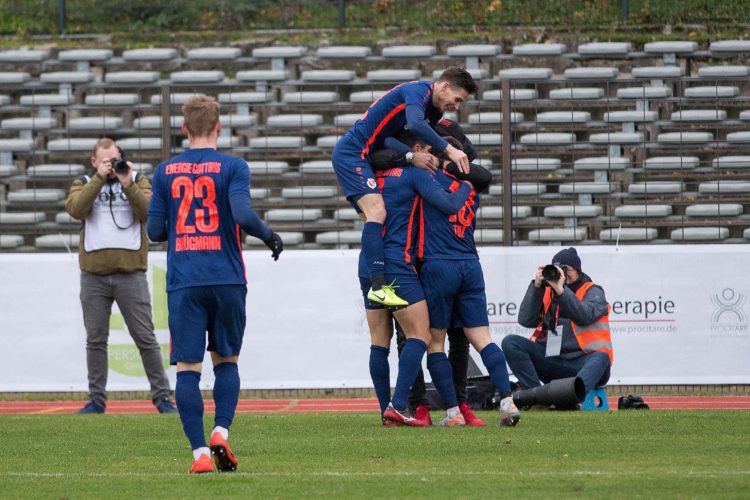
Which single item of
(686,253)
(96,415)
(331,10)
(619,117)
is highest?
(331,10)

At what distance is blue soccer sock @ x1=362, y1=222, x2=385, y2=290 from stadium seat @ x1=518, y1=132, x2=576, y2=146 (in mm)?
6164

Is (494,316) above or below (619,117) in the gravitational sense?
below

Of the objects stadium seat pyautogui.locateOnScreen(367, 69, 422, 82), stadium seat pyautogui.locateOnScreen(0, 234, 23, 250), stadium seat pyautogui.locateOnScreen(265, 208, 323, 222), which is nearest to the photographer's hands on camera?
stadium seat pyautogui.locateOnScreen(265, 208, 323, 222)

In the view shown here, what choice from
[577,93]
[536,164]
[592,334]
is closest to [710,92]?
[577,93]

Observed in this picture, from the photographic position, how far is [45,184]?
16.5m

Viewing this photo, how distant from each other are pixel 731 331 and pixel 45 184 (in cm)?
881

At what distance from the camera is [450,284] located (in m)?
8.42

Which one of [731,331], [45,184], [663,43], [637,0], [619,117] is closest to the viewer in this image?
[731,331]

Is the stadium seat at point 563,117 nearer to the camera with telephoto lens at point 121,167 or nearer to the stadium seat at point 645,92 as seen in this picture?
the stadium seat at point 645,92

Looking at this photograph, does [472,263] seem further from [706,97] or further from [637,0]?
[637,0]

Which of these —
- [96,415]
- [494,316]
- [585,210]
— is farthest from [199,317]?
[585,210]

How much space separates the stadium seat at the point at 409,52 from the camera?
18.3m

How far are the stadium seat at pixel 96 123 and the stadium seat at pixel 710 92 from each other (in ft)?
23.0

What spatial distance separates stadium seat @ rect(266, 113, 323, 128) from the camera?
1582cm
